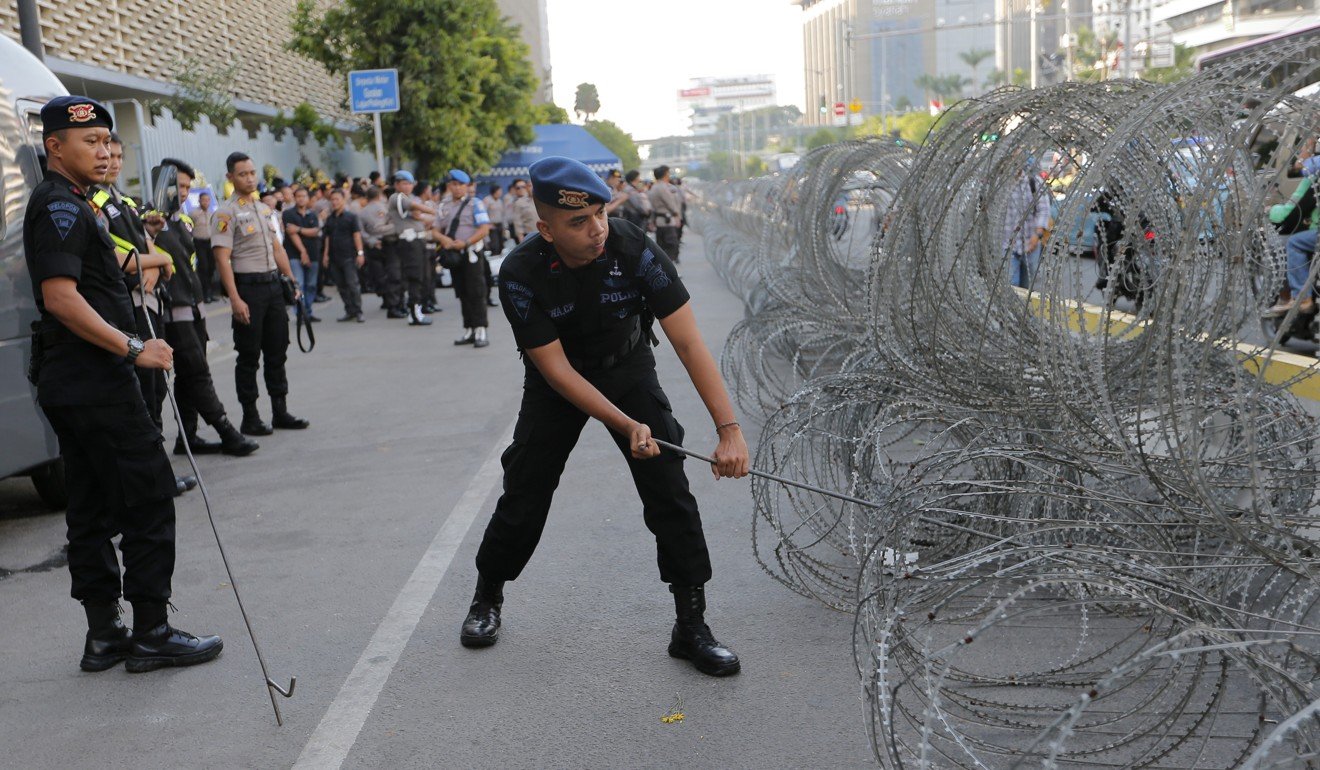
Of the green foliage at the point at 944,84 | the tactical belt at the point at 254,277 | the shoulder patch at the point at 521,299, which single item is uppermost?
the green foliage at the point at 944,84

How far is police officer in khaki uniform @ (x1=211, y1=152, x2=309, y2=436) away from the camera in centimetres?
894

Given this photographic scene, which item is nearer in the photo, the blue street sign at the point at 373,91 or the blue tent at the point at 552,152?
the blue street sign at the point at 373,91

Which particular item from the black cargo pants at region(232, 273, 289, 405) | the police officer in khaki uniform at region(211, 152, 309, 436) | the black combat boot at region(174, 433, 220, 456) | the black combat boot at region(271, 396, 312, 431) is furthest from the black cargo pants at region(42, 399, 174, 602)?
the black combat boot at region(271, 396, 312, 431)

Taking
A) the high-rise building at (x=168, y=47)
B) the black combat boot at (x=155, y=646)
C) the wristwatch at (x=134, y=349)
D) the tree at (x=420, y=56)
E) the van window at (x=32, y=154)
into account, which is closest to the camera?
the wristwatch at (x=134, y=349)

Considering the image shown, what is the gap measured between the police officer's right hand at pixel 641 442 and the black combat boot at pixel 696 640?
1.94 ft

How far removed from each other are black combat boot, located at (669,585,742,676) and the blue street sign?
22446 mm

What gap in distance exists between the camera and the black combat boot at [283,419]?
9516 millimetres

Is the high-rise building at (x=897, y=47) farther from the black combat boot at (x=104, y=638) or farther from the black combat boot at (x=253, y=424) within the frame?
the black combat boot at (x=104, y=638)

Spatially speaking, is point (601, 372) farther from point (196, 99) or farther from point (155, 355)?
point (196, 99)

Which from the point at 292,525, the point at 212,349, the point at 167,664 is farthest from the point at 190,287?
the point at 212,349

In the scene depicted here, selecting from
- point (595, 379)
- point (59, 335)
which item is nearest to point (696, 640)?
point (595, 379)

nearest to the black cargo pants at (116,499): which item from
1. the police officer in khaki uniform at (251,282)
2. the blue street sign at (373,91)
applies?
the police officer in khaki uniform at (251,282)

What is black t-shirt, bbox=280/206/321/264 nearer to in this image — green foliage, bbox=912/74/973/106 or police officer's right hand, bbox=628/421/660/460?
police officer's right hand, bbox=628/421/660/460

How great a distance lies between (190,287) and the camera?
8203 millimetres
